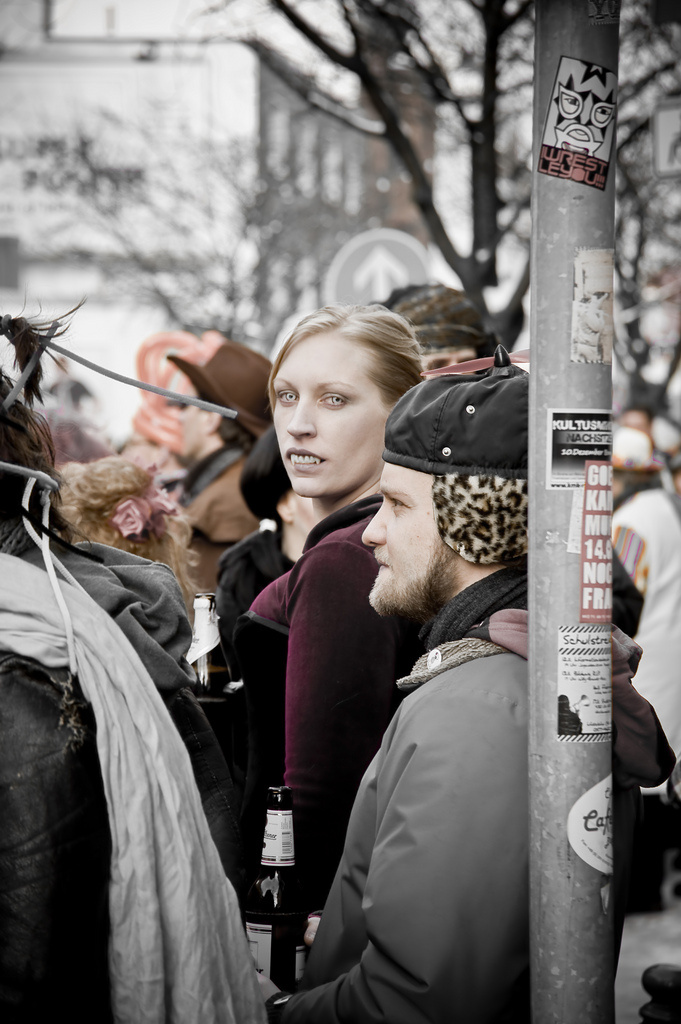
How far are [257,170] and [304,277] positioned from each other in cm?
228

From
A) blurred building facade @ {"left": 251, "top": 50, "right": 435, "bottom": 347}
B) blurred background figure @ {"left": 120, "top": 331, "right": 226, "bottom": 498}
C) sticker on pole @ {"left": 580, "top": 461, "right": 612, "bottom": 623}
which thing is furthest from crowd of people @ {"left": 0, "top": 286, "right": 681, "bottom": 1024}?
blurred building facade @ {"left": 251, "top": 50, "right": 435, "bottom": 347}

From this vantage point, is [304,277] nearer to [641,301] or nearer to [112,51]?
[641,301]

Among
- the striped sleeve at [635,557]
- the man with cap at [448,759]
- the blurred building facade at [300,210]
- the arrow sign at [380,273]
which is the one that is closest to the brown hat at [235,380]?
the striped sleeve at [635,557]

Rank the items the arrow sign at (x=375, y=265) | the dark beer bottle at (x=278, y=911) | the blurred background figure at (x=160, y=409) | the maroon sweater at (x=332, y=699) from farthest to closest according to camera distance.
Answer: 1. the arrow sign at (x=375, y=265)
2. the blurred background figure at (x=160, y=409)
3. the maroon sweater at (x=332, y=699)
4. the dark beer bottle at (x=278, y=911)

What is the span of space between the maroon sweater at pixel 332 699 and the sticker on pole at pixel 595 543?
0.82 metres

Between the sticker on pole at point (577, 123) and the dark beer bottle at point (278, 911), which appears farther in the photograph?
the dark beer bottle at point (278, 911)

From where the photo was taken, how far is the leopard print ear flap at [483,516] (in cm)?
210

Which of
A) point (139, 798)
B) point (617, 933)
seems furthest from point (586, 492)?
point (617, 933)

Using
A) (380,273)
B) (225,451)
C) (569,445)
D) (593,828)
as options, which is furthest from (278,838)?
(380,273)

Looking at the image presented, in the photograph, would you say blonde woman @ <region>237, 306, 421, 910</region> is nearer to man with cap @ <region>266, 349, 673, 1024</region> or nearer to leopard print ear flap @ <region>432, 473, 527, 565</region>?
man with cap @ <region>266, 349, 673, 1024</region>

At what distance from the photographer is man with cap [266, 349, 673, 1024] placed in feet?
6.03

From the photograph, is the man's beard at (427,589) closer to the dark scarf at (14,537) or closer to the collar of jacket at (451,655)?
the collar of jacket at (451,655)

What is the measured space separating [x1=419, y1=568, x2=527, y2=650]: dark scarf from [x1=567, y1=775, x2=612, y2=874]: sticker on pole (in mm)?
464

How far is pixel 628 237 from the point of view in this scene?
21.3 m
